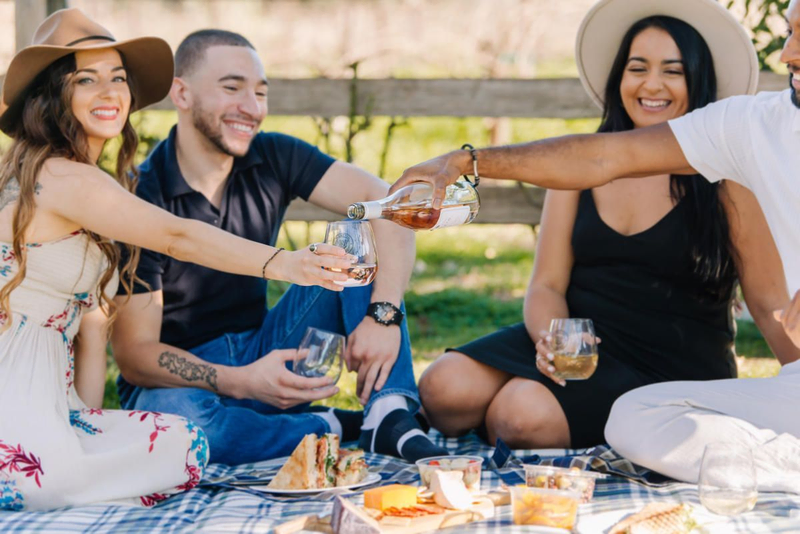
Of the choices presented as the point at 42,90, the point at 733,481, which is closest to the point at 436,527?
the point at 733,481

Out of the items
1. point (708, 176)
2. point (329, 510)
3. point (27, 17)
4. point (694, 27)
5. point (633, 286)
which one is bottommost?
point (329, 510)

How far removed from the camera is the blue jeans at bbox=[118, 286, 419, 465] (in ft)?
13.5

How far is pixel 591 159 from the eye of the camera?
12.5ft

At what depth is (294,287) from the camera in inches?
177

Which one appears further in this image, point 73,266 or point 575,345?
point 575,345

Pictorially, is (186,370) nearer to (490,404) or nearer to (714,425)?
(490,404)

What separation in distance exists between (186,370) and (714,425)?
6.73ft

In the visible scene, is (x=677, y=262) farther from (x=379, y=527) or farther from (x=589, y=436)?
(x=379, y=527)

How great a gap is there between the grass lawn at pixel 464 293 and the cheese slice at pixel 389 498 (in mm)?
2371

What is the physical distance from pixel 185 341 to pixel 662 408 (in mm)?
2014

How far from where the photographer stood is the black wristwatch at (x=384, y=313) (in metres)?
4.27

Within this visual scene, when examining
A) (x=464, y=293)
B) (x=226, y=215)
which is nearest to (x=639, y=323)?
(x=226, y=215)

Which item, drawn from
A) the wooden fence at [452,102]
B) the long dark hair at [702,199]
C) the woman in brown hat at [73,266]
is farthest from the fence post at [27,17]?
the long dark hair at [702,199]

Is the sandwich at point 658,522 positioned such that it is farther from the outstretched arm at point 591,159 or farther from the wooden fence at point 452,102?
the wooden fence at point 452,102
